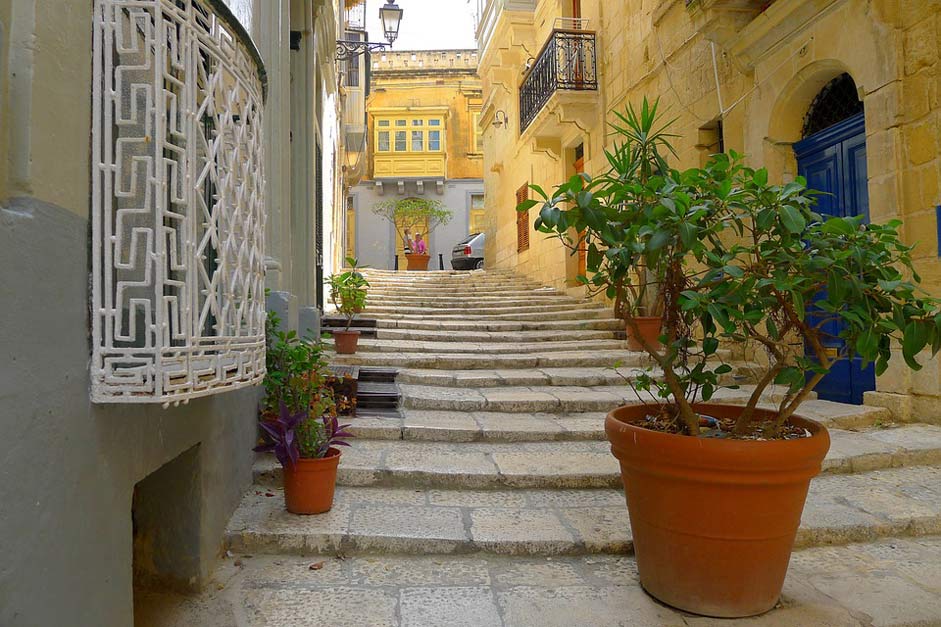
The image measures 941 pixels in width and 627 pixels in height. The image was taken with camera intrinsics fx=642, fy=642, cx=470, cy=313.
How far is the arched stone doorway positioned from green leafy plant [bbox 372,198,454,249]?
16.7 metres

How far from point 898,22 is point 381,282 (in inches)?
353

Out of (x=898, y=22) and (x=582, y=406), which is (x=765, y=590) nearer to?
(x=582, y=406)

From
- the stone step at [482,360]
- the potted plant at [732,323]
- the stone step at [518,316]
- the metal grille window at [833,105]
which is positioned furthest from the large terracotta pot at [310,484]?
the stone step at [518,316]

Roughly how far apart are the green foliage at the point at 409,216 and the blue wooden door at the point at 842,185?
1688cm

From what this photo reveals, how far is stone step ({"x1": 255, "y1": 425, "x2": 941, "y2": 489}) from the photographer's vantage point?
373cm

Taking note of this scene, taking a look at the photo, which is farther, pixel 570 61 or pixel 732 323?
pixel 570 61

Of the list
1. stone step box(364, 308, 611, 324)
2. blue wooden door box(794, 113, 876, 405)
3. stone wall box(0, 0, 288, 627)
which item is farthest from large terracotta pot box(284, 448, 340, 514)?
stone step box(364, 308, 611, 324)

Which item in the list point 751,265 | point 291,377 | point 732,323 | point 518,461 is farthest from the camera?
point 518,461

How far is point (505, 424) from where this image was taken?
4.76 meters

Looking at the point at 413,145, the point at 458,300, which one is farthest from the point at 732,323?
the point at 413,145

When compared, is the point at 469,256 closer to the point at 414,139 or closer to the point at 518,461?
the point at 414,139

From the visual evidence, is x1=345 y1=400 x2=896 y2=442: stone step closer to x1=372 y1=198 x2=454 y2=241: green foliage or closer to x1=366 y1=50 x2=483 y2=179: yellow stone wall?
x1=372 y1=198 x2=454 y2=241: green foliage

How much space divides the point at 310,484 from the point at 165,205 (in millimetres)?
1768

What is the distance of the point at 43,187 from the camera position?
62.4 inches
